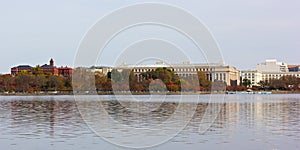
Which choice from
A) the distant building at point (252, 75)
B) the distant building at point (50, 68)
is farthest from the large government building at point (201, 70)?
the distant building at point (50, 68)

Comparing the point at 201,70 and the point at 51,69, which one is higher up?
the point at 51,69

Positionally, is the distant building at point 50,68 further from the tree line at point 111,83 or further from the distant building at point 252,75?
the distant building at point 252,75

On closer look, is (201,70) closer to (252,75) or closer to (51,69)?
(252,75)

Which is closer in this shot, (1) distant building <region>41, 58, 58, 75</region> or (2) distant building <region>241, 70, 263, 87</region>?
(1) distant building <region>41, 58, 58, 75</region>

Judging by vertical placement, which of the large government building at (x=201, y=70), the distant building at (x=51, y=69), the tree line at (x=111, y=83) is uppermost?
the distant building at (x=51, y=69)

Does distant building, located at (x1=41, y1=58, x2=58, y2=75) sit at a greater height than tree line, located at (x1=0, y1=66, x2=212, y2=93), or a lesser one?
greater

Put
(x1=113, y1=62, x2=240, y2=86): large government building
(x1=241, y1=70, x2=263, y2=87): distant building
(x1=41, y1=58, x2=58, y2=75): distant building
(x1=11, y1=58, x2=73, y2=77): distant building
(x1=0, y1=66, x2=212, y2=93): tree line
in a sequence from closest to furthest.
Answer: (x1=0, y1=66, x2=212, y2=93): tree line, (x1=113, y1=62, x2=240, y2=86): large government building, (x1=41, y1=58, x2=58, y2=75): distant building, (x1=11, y1=58, x2=73, y2=77): distant building, (x1=241, y1=70, x2=263, y2=87): distant building

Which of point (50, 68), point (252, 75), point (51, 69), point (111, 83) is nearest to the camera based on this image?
point (111, 83)

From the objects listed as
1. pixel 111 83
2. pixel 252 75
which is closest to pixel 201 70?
pixel 111 83

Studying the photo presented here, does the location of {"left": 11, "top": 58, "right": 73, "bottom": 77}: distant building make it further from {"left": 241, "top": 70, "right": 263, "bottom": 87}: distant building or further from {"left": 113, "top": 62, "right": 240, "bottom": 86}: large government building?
{"left": 241, "top": 70, "right": 263, "bottom": 87}: distant building

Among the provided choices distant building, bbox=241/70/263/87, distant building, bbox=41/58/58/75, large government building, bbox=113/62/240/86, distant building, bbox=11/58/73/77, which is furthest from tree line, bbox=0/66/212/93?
distant building, bbox=241/70/263/87

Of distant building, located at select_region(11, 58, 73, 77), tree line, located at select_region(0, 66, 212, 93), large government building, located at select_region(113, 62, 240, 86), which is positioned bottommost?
tree line, located at select_region(0, 66, 212, 93)

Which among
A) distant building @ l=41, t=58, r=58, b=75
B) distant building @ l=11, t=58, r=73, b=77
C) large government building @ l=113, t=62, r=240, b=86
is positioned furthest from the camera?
distant building @ l=11, t=58, r=73, b=77

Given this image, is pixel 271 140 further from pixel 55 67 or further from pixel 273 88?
pixel 55 67
